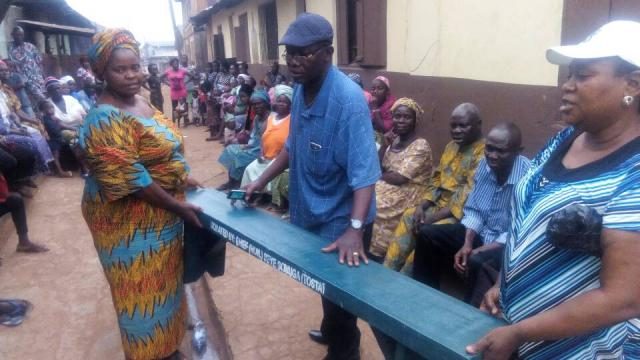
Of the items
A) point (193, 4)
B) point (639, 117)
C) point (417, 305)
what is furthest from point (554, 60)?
point (193, 4)

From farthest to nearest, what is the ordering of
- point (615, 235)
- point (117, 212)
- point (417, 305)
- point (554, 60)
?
point (117, 212)
point (417, 305)
point (554, 60)
point (615, 235)

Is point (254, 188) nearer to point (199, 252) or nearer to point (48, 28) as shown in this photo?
point (199, 252)

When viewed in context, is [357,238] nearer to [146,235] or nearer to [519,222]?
[519,222]

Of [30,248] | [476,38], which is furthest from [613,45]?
[30,248]

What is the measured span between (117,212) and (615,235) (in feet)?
6.16

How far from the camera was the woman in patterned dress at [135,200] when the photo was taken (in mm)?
2008

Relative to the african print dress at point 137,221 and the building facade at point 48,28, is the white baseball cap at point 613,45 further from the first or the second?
the building facade at point 48,28

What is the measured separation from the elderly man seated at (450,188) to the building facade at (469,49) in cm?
74

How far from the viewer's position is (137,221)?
218 centimetres

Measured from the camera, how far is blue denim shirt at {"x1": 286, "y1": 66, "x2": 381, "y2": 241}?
205cm

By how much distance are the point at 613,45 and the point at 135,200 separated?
1847 mm

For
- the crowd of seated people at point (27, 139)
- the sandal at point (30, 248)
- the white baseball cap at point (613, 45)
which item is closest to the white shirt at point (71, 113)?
the crowd of seated people at point (27, 139)

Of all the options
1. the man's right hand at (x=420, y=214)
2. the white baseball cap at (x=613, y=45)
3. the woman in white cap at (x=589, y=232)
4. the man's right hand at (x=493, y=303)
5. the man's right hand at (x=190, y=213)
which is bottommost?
the man's right hand at (x=420, y=214)

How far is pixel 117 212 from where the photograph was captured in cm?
215
